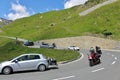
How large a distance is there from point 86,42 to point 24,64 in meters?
66.1

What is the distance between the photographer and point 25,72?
28594 mm

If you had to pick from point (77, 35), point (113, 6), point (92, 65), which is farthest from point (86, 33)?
point (92, 65)

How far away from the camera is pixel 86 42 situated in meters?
93.8

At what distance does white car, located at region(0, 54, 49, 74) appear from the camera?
28031 mm

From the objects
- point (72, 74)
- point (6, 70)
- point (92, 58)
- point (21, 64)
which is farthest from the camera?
point (92, 58)

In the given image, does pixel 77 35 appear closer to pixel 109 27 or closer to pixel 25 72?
pixel 109 27

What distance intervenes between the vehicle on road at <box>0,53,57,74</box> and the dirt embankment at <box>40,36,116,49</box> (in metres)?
60.2

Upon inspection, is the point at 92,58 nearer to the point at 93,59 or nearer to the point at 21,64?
the point at 93,59

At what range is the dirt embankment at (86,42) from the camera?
89.3 meters

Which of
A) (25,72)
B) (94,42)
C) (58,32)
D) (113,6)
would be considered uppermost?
(113,6)

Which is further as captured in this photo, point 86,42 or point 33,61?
point 86,42

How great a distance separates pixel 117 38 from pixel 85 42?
29.2 ft

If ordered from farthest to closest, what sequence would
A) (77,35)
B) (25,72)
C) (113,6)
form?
1. (113,6)
2. (77,35)
3. (25,72)

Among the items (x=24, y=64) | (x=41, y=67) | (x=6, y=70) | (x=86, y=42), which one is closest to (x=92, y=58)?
(x=41, y=67)
